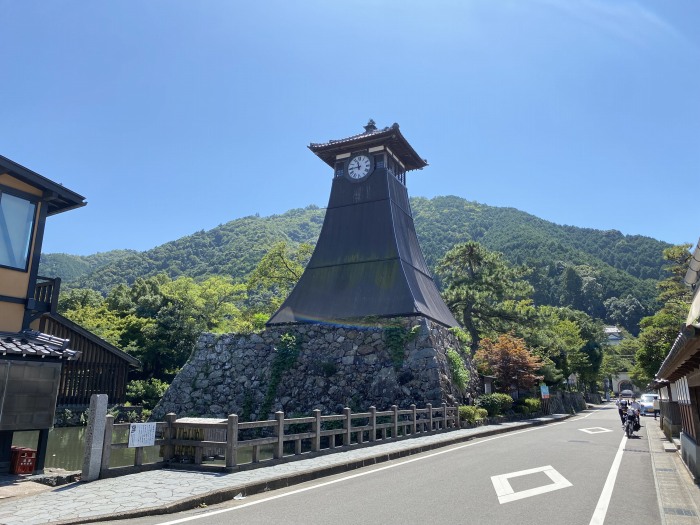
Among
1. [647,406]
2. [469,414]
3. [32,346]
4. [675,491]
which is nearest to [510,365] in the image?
[469,414]

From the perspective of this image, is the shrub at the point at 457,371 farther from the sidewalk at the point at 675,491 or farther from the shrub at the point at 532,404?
the sidewalk at the point at 675,491

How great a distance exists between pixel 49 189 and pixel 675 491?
13.7m

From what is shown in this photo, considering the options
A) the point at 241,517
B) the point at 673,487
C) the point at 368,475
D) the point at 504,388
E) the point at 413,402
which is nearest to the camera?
the point at 241,517

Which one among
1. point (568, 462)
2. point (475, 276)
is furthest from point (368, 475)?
point (475, 276)

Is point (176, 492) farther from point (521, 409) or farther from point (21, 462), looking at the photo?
point (521, 409)

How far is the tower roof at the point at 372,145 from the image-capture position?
91.9ft

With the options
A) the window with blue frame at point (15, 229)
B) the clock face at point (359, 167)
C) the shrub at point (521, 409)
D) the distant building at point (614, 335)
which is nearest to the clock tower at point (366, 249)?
the clock face at point (359, 167)

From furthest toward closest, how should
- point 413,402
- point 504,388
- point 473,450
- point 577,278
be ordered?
point 577,278 < point 504,388 < point 413,402 < point 473,450

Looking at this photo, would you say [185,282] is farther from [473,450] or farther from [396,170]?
[473,450]

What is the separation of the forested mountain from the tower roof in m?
49.2

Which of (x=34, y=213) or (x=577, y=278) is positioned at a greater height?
(x=577, y=278)

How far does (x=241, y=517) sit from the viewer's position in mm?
6508

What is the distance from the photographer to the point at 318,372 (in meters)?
23.3

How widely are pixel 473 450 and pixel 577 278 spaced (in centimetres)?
9942
